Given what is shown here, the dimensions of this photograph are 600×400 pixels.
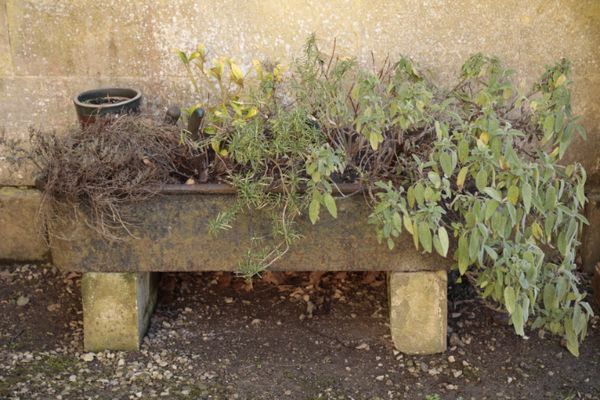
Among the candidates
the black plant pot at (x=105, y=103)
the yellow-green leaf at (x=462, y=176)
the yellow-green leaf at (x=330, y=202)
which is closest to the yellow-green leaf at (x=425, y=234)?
the yellow-green leaf at (x=462, y=176)

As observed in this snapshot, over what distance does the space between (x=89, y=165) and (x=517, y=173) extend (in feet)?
4.52

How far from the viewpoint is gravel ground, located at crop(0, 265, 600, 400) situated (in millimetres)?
2795

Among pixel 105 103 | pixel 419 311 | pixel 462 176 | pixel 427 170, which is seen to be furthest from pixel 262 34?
pixel 419 311

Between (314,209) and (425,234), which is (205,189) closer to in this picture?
(314,209)

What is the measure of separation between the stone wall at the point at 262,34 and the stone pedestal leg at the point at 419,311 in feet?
2.93

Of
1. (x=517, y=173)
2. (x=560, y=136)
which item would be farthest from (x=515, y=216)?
(x=560, y=136)

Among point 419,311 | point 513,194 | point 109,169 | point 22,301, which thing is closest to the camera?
point 513,194

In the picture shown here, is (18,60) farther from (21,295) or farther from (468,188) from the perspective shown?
(468,188)

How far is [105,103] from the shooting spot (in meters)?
3.12

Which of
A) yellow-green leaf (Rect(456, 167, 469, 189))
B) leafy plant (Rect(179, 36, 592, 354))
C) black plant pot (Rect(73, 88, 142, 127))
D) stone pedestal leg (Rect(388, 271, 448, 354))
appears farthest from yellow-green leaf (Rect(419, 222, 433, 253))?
black plant pot (Rect(73, 88, 142, 127))

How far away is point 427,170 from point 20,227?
1.87m

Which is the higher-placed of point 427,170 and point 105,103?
point 105,103

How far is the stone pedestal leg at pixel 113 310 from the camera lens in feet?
9.47

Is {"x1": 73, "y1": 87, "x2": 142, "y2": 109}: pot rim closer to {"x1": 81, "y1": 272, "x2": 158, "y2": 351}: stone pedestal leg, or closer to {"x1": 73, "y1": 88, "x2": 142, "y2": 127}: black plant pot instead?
{"x1": 73, "y1": 88, "x2": 142, "y2": 127}: black plant pot
